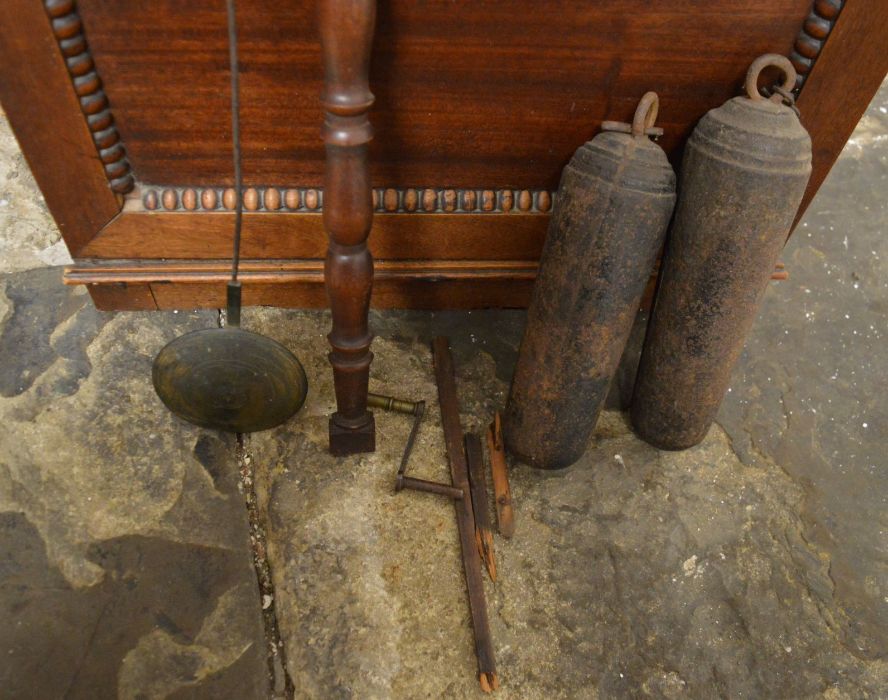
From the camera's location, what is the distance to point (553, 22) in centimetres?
146

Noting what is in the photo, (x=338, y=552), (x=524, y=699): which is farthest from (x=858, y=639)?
(x=338, y=552)

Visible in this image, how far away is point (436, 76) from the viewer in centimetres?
154

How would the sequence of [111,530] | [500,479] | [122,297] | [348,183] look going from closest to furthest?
[348,183] → [111,530] → [500,479] → [122,297]

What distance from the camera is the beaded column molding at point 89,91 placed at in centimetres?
139

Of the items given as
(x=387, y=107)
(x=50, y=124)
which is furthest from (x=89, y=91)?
(x=387, y=107)

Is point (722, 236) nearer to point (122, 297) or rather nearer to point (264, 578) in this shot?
point (264, 578)

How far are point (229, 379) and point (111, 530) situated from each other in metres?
0.40

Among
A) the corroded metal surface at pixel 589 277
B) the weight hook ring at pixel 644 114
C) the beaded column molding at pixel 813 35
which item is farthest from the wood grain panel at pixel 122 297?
the beaded column molding at pixel 813 35

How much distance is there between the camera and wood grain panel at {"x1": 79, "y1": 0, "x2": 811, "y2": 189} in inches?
56.7

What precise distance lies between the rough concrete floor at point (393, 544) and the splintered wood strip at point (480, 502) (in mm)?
45

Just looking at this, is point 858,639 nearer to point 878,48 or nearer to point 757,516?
point 757,516

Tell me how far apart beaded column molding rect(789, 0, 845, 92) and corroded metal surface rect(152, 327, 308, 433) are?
1233 mm

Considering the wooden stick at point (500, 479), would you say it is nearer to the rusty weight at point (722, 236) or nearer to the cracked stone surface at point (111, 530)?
the rusty weight at point (722, 236)

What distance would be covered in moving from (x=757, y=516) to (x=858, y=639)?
312mm
